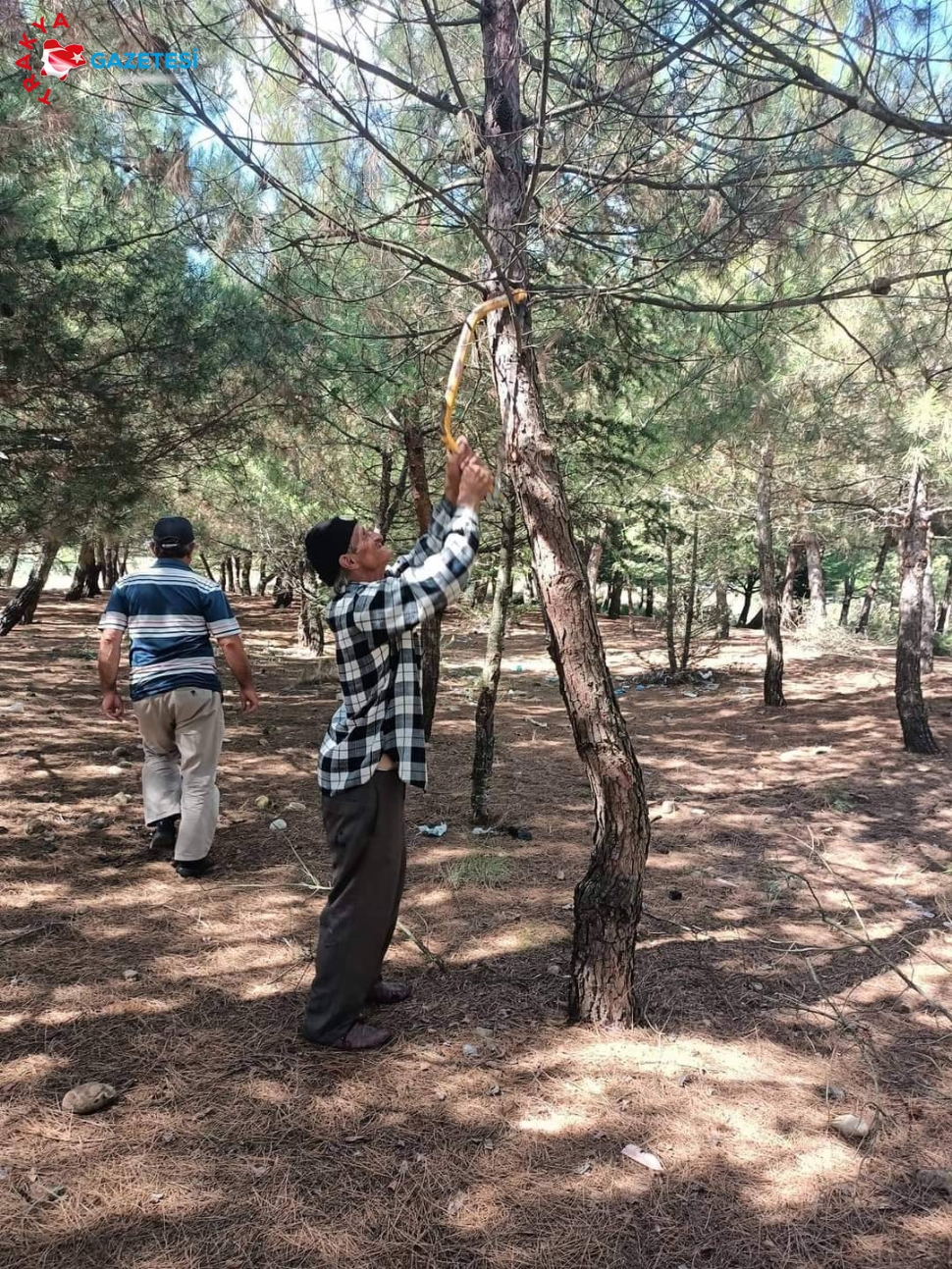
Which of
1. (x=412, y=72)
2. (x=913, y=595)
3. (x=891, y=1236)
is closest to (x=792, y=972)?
(x=891, y=1236)

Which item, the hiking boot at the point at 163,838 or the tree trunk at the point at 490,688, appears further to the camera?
the tree trunk at the point at 490,688

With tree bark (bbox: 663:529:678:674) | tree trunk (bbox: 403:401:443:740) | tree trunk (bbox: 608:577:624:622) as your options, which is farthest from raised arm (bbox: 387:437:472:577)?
tree trunk (bbox: 608:577:624:622)

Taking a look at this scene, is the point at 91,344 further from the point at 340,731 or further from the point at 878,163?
the point at 878,163

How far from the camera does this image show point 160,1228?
75.3 inches

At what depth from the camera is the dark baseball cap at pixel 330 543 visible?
2541 millimetres

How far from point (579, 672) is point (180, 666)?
7.35ft

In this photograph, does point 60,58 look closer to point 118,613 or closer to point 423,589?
point 118,613

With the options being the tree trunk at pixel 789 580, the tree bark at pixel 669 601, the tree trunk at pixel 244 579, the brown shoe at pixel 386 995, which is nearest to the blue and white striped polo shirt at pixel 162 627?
the brown shoe at pixel 386 995

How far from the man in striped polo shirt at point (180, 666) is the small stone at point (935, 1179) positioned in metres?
3.22

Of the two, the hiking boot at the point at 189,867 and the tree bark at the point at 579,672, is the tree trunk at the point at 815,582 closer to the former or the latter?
the hiking boot at the point at 189,867

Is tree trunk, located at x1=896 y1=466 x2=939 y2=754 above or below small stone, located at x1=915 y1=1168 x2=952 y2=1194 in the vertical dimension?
above

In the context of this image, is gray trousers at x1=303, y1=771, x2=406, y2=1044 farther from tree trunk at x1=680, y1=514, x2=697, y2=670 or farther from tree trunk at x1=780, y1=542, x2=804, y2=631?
tree trunk at x1=780, y1=542, x2=804, y2=631

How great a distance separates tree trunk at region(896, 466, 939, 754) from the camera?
8.00 meters

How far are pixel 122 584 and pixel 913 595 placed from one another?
766 centimetres
